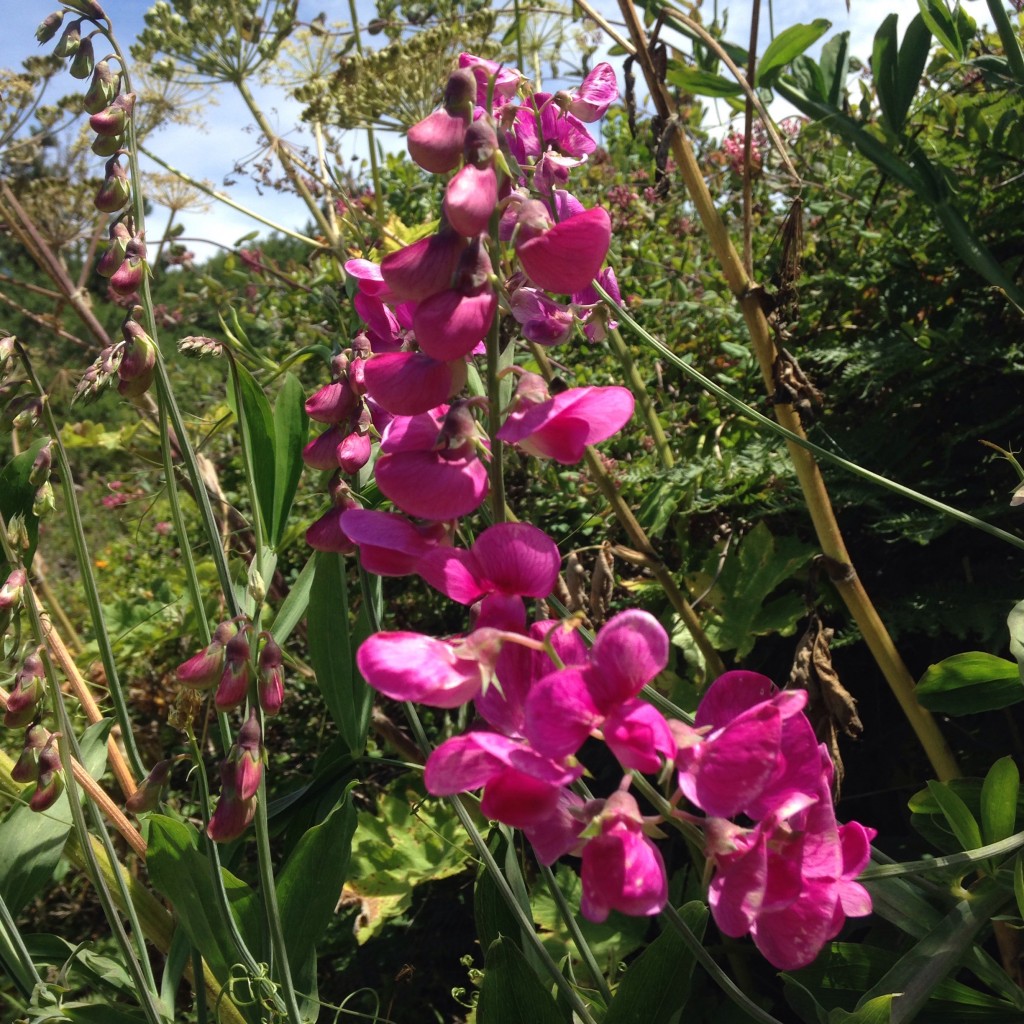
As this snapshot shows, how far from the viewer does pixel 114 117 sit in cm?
82

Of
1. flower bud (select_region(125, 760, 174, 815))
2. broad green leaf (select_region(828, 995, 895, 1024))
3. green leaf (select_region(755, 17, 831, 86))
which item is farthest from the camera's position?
green leaf (select_region(755, 17, 831, 86))

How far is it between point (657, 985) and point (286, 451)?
0.69m

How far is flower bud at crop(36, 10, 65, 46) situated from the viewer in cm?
85

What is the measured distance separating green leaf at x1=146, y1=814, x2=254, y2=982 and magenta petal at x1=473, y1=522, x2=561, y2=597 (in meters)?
0.50

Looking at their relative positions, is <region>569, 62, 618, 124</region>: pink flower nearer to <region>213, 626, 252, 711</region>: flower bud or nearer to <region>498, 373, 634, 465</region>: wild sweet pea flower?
<region>498, 373, 634, 465</region>: wild sweet pea flower

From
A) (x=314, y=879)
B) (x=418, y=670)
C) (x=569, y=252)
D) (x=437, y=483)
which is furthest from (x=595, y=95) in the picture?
(x=314, y=879)

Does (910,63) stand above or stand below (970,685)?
above

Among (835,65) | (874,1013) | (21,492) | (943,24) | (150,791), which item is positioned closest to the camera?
(874,1013)

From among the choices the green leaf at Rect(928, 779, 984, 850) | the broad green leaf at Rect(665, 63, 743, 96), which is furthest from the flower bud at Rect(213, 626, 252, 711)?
the broad green leaf at Rect(665, 63, 743, 96)

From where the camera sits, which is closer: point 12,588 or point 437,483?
point 437,483

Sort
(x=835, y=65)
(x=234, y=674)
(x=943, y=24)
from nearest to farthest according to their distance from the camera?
1. (x=234, y=674)
2. (x=943, y=24)
3. (x=835, y=65)

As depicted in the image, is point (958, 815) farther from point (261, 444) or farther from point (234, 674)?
point (261, 444)

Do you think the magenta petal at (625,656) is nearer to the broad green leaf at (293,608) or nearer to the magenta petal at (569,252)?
the magenta petal at (569,252)

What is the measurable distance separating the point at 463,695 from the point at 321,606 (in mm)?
495
